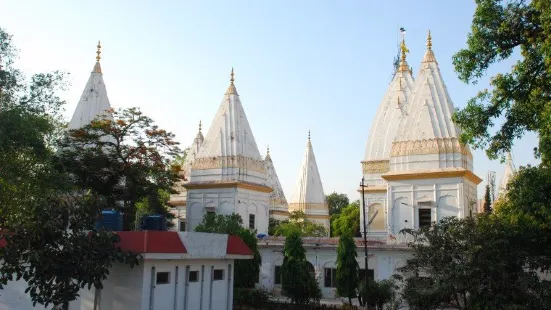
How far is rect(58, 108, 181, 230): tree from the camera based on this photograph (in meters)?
29.0

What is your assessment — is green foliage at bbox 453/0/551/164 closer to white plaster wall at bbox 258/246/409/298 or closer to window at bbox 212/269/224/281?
window at bbox 212/269/224/281

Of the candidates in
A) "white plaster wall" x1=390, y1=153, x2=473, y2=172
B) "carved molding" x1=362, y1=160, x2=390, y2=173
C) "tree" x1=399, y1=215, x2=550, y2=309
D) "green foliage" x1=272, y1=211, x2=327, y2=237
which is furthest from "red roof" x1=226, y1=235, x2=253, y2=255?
"green foliage" x1=272, y1=211, x2=327, y2=237

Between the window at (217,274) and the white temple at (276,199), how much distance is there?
1210 inches

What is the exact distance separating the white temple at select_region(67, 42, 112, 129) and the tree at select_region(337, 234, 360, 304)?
56.2 ft

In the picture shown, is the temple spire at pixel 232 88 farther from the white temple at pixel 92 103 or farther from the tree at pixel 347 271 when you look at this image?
the tree at pixel 347 271

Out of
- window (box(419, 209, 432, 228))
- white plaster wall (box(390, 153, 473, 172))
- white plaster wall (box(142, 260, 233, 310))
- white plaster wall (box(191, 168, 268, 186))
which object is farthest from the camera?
white plaster wall (box(191, 168, 268, 186))

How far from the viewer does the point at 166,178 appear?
30.2 metres

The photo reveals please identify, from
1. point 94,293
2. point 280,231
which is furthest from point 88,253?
point 280,231

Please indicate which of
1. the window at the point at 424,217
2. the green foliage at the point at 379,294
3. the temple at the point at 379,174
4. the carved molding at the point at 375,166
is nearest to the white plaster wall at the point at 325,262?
the temple at the point at 379,174

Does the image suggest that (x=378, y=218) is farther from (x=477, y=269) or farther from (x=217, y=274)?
(x=477, y=269)

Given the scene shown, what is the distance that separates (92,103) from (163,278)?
2261cm

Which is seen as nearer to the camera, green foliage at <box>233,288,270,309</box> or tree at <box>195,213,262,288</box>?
green foliage at <box>233,288,270,309</box>

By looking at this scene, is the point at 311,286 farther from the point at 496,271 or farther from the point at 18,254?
the point at 18,254

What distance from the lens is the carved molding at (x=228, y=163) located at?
34062 millimetres
